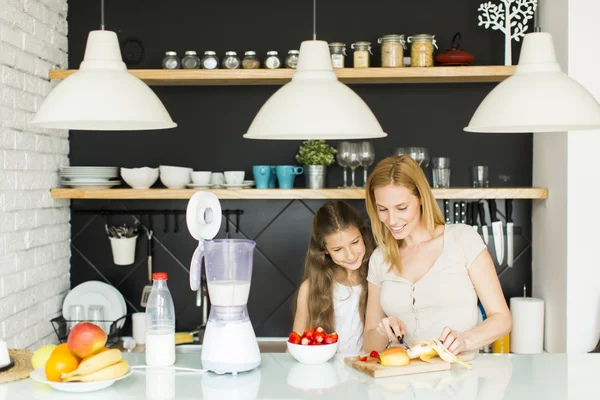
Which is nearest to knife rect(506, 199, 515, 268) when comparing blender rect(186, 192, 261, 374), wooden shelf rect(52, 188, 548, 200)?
wooden shelf rect(52, 188, 548, 200)

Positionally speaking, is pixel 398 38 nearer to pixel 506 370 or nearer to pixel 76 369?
pixel 506 370

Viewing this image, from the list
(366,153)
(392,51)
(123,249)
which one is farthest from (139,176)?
(392,51)

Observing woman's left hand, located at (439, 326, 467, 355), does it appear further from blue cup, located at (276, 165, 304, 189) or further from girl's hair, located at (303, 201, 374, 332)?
blue cup, located at (276, 165, 304, 189)

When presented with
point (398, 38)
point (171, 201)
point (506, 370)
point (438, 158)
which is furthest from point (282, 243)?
point (506, 370)

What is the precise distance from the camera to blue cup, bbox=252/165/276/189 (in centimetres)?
351

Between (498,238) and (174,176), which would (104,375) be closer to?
(174,176)

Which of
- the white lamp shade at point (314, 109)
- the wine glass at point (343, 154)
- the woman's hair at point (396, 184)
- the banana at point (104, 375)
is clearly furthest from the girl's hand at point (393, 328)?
the wine glass at point (343, 154)

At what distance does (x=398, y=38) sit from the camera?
3418 millimetres

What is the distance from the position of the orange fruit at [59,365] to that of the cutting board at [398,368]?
77cm

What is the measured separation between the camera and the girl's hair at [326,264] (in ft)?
9.53

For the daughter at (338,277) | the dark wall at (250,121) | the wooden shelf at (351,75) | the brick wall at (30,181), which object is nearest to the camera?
the daughter at (338,277)

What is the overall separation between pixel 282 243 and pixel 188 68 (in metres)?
0.97

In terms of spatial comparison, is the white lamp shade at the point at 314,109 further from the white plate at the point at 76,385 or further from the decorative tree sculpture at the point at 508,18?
the decorative tree sculpture at the point at 508,18

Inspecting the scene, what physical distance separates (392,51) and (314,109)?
1.59 meters
